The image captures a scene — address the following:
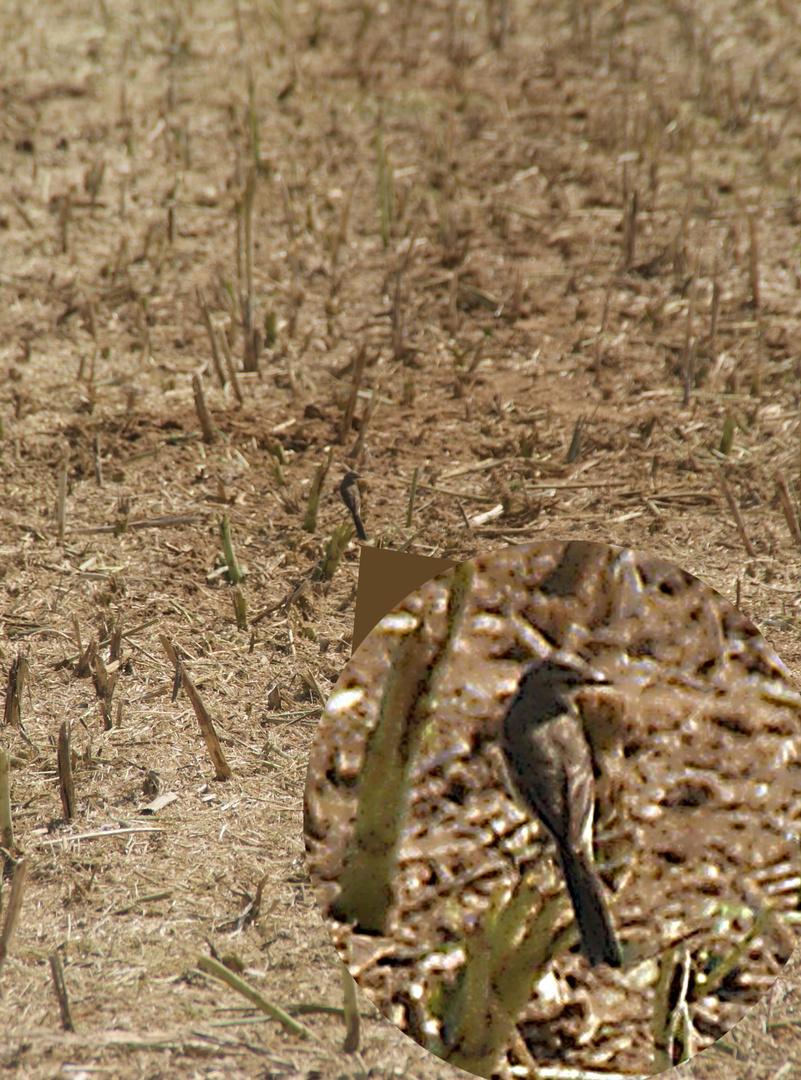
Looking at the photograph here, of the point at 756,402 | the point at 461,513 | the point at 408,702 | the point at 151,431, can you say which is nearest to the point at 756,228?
the point at 756,402

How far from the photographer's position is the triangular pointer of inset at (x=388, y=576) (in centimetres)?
159

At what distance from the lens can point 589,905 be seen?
140cm

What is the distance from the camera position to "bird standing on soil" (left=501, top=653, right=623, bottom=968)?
1387 mm

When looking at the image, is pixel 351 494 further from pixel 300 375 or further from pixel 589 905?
pixel 589 905

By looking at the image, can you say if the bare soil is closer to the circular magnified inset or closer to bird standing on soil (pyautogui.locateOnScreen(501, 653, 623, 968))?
the circular magnified inset

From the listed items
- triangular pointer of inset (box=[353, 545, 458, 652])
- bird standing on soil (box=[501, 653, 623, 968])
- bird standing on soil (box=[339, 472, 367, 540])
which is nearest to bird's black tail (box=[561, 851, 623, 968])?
bird standing on soil (box=[501, 653, 623, 968])

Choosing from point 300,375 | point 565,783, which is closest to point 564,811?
point 565,783

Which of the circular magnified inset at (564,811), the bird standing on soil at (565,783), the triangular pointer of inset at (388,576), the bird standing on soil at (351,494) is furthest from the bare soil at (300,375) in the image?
the triangular pointer of inset at (388,576)

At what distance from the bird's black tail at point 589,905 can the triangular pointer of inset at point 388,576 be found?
17.0 inches

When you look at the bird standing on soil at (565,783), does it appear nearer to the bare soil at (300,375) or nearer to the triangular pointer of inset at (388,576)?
the triangular pointer of inset at (388,576)

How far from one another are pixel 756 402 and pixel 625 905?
2.15m

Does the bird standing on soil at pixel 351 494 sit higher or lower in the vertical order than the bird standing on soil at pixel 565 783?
higher

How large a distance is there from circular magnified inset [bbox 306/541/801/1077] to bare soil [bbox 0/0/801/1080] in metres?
0.38

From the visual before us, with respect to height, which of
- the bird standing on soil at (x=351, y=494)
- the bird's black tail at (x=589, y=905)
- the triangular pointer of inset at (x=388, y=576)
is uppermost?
the bird standing on soil at (x=351, y=494)
